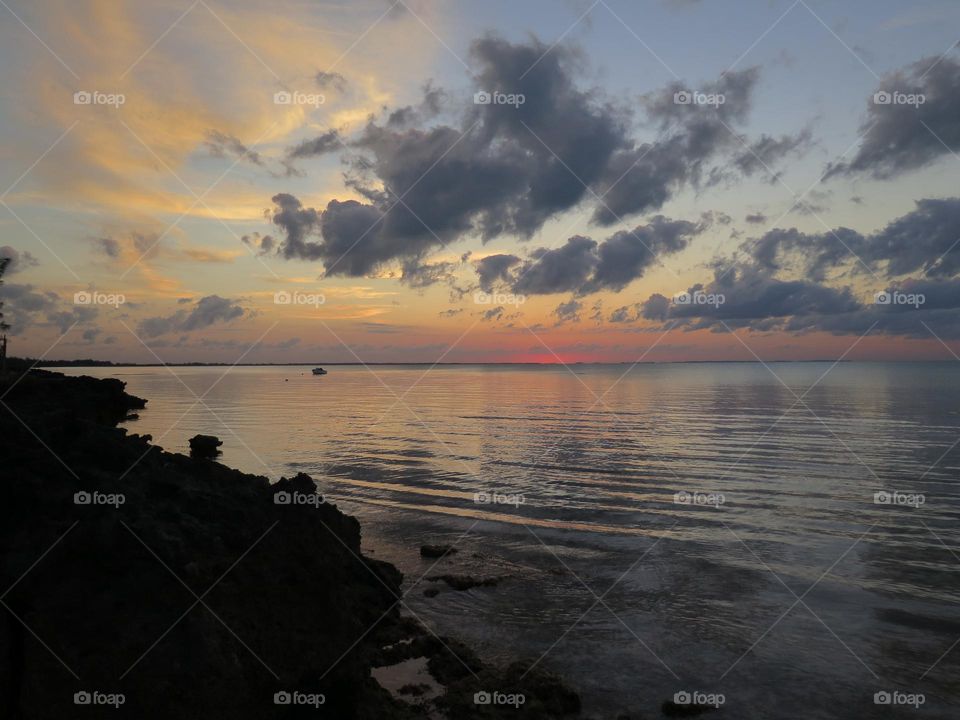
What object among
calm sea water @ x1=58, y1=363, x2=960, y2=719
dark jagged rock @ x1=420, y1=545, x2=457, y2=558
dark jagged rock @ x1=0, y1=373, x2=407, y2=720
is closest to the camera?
dark jagged rock @ x1=0, y1=373, x2=407, y2=720

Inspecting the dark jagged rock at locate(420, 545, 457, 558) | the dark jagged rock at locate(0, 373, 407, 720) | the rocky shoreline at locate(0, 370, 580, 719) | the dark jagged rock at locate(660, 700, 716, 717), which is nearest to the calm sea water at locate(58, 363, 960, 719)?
the dark jagged rock at locate(660, 700, 716, 717)

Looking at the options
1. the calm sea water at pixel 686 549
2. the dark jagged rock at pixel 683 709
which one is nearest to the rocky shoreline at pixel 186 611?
the dark jagged rock at pixel 683 709

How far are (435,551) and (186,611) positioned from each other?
12176 millimetres

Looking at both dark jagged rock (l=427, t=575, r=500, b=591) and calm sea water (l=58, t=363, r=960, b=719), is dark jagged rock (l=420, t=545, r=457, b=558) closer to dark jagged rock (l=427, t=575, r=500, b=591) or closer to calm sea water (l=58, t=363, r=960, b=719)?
calm sea water (l=58, t=363, r=960, b=719)

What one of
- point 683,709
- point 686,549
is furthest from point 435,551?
point 683,709

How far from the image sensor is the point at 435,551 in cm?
2105

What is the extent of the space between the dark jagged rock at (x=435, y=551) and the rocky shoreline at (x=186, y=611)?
5005 millimetres

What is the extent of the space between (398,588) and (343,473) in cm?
1955

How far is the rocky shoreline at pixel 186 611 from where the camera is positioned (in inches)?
340

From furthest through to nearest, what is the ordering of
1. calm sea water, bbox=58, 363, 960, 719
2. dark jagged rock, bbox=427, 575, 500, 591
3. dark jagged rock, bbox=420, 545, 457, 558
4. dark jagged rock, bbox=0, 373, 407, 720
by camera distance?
1. dark jagged rock, bbox=420, 545, 457, 558
2. dark jagged rock, bbox=427, 575, 500, 591
3. calm sea water, bbox=58, 363, 960, 719
4. dark jagged rock, bbox=0, 373, 407, 720

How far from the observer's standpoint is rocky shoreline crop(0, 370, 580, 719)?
8.65 meters

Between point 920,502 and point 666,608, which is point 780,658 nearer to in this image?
point 666,608

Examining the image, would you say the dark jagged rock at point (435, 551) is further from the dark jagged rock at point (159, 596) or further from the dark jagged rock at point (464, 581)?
the dark jagged rock at point (159, 596)

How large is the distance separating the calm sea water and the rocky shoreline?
2220 millimetres
